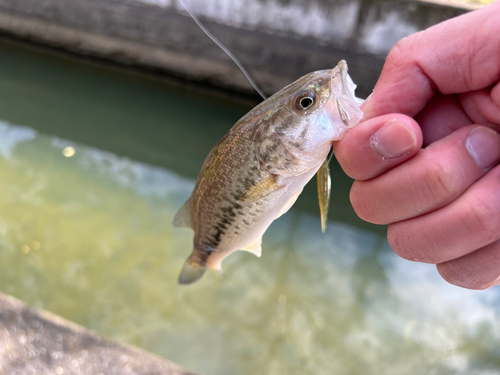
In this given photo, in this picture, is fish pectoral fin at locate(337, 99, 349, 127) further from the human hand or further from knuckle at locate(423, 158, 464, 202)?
knuckle at locate(423, 158, 464, 202)

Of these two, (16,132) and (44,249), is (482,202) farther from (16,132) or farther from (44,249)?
(16,132)

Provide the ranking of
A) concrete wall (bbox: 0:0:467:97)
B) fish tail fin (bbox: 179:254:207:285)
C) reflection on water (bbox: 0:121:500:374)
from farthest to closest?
concrete wall (bbox: 0:0:467:97)
reflection on water (bbox: 0:121:500:374)
fish tail fin (bbox: 179:254:207:285)

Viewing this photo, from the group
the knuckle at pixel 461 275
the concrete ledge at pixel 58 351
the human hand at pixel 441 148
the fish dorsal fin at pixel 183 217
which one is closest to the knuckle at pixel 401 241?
the human hand at pixel 441 148

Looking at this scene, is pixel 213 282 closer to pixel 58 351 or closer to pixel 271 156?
pixel 58 351

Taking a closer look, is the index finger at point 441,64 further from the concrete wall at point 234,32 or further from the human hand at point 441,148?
the concrete wall at point 234,32

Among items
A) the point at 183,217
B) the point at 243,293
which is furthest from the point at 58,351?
the point at 243,293

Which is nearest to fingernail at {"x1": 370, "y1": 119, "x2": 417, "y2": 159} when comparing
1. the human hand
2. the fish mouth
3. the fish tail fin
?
the human hand

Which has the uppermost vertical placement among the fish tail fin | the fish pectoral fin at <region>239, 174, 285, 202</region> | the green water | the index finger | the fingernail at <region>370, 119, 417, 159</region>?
the index finger
